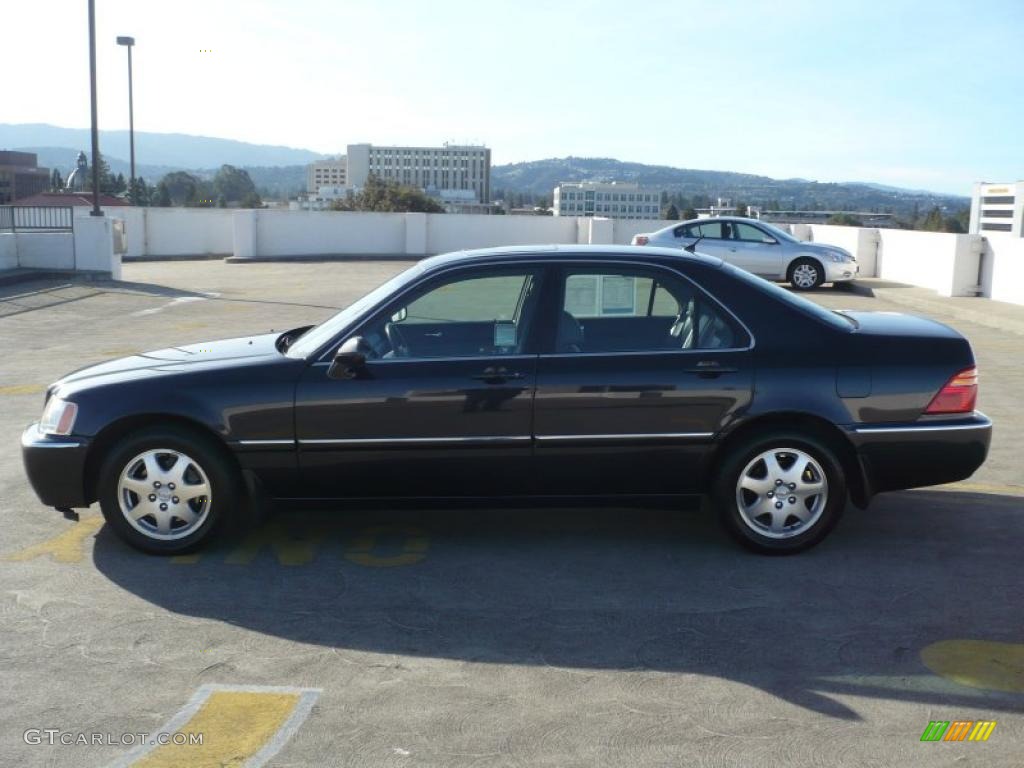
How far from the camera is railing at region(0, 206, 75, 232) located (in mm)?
→ 22859

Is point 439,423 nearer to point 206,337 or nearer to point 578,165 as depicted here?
point 206,337

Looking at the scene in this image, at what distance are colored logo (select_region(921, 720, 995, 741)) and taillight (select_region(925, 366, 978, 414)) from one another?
2.10 meters

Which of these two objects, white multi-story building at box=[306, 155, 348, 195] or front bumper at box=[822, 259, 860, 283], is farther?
white multi-story building at box=[306, 155, 348, 195]

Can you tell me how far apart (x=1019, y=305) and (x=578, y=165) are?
379ft

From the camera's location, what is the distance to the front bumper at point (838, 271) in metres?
21.7

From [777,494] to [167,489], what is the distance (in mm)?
3136

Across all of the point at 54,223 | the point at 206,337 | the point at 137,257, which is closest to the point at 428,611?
the point at 206,337

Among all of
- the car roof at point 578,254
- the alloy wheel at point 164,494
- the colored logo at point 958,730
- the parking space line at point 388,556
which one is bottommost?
the parking space line at point 388,556

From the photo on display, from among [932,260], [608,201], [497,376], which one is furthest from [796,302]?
[608,201]

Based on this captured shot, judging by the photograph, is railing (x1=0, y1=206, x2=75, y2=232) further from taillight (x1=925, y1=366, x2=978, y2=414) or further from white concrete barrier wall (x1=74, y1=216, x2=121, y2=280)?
taillight (x1=925, y1=366, x2=978, y2=414)

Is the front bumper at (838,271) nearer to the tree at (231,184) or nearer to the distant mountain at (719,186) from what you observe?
the distant mountain at (719,186)

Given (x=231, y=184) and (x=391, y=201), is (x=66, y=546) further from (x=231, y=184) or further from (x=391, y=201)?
(x=231, y=184)

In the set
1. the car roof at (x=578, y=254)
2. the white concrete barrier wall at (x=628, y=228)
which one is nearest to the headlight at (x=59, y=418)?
the car roof at (x=578, y=254)

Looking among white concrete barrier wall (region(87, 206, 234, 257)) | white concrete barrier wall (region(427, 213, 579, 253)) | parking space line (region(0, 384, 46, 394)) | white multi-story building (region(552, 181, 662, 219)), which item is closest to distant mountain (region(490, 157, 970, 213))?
white multi-story building (region(552, 181, 662, 219))
